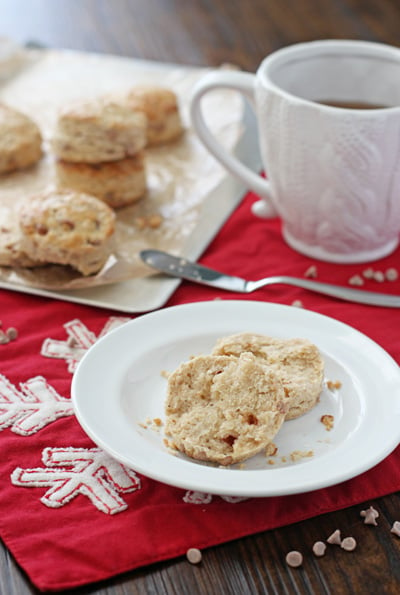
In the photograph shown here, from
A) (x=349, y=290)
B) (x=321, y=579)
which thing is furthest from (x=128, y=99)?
(x=321, y=579)

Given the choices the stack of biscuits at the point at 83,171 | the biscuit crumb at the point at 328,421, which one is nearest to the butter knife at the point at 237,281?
the stack of biscuits at the point at 83,171

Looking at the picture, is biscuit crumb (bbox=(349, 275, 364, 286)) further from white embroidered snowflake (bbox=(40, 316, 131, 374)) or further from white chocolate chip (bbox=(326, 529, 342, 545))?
white chocolate chip (bbox=(326, 529, 342, 545))

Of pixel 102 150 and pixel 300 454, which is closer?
pixel 300 454

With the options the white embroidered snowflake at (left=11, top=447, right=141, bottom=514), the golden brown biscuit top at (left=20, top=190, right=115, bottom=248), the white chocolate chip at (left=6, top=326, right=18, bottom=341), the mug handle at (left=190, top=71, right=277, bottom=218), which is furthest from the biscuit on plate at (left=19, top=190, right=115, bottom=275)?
the white embroidered snowflake at (left=11, top=447, right=141, bottom=514)

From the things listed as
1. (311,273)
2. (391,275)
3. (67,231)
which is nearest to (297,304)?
(311,273)

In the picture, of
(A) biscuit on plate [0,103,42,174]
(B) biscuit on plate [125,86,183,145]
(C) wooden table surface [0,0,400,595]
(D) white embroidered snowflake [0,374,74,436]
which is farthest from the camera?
(C) wooden table surface [0,0,400,595]

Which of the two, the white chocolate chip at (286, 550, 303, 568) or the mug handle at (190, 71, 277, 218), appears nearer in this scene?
the white chocolate chip at (286, 550, 303, 568)

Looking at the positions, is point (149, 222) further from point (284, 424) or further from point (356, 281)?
point (284, 424)
